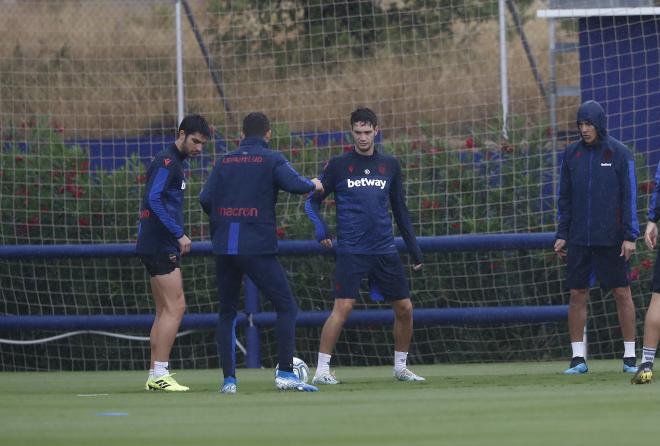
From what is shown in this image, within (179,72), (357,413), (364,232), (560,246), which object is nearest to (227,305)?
(364,232)

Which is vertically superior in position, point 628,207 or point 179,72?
point 179,72

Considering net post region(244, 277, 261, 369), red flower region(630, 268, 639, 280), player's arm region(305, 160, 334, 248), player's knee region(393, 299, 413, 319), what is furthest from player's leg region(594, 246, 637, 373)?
net post region(244, 277, 261, 369)

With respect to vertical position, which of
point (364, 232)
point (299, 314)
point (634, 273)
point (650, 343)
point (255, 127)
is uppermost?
point (255, 127)

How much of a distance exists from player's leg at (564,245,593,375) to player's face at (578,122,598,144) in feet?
2.79

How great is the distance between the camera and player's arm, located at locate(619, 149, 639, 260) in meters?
11.4

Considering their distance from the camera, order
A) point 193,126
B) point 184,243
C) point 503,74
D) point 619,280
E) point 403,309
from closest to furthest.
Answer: point 184,243 → point 193,126 → point 403,309 → point 619,280 → point 503,74

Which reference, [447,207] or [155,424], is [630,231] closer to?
[447,207]

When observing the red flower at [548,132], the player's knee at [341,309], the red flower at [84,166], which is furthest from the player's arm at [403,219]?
the red flower at [84,166]

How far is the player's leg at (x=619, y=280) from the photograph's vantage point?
11.6m

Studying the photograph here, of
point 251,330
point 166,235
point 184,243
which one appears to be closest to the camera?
point 184,243

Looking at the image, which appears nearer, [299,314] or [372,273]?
[372,273]

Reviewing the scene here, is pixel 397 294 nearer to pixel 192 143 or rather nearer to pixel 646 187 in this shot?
pixel 192 143

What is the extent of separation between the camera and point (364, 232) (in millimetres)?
11273

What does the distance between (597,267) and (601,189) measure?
0.62 metres
